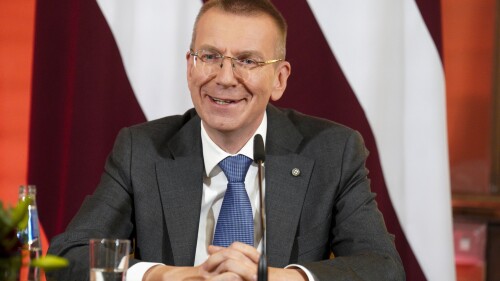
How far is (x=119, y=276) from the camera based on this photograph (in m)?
1.74

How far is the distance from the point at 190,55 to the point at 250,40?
0.21 metres

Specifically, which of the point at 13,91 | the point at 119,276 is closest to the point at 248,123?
the point at 119,276

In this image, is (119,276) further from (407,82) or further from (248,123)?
(407,82)

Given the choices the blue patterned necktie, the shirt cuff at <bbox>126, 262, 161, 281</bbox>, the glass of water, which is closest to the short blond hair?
the blue patterned necktie

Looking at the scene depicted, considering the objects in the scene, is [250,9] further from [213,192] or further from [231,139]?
[213,192]

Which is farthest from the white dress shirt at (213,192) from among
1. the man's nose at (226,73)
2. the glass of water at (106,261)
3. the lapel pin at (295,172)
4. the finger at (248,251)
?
the glass of water at (106,261)

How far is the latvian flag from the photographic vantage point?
332 cm

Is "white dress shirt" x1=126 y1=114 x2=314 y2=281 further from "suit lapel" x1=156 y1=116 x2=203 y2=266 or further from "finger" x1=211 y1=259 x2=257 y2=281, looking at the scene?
"finger" x1=211 y1=259 x2=257 y2=281

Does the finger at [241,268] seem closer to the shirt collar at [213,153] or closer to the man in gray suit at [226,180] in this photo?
the man in gray suit at [226,180]

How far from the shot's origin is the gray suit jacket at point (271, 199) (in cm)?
265

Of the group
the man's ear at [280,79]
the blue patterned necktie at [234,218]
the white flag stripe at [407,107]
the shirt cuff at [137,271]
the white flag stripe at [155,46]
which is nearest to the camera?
the shirt cuff at [137,271]

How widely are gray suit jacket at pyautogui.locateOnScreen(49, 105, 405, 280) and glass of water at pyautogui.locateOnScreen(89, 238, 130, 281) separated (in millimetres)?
821

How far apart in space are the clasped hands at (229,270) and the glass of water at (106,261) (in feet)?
1.63

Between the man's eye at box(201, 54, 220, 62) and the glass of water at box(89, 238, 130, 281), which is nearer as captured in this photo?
the glass of water at box(89, 238, 130, 281)
